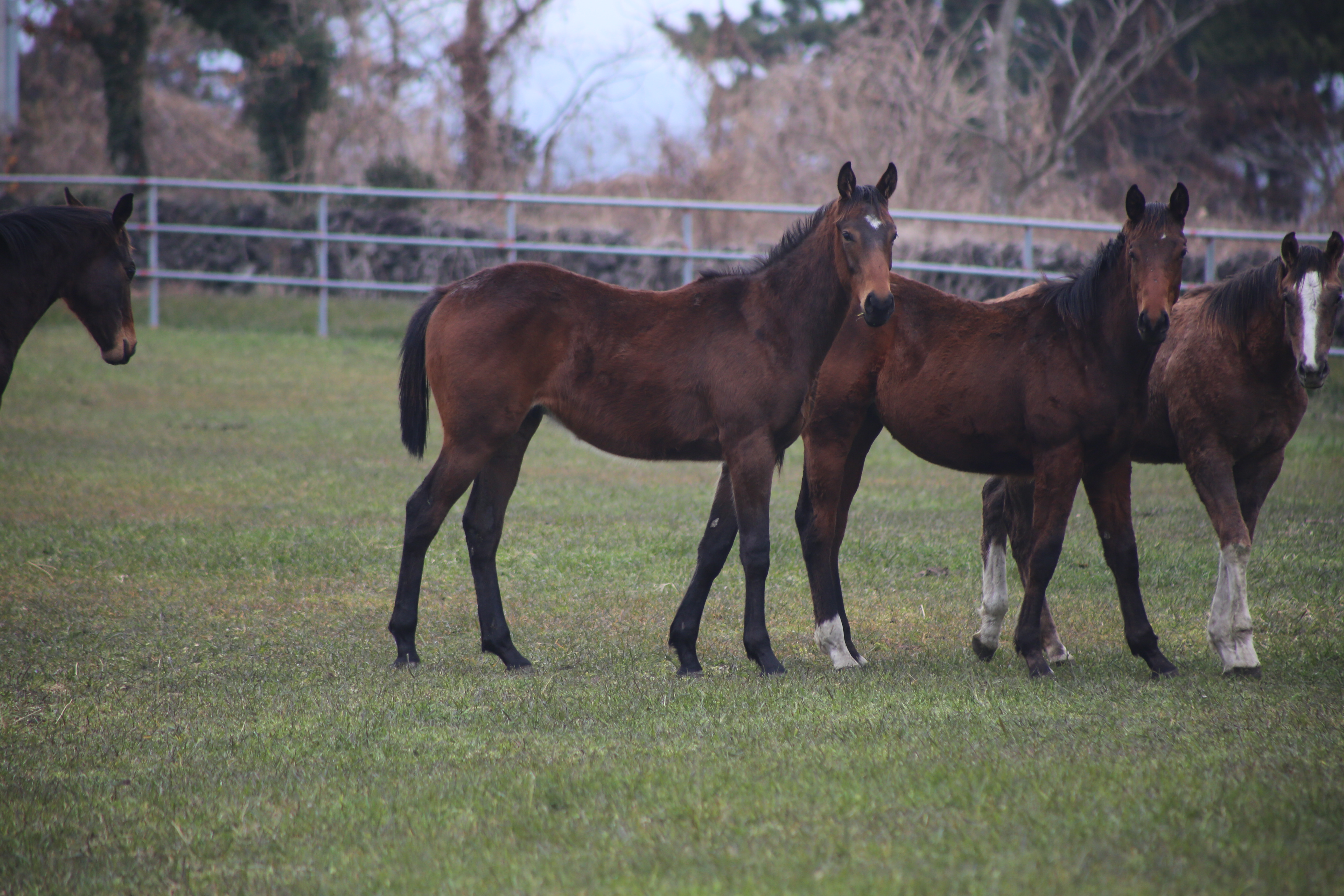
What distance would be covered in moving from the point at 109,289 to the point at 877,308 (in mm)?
3954

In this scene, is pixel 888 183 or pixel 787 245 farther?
pixel 787 245

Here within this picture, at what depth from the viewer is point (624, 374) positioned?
18.7 feet

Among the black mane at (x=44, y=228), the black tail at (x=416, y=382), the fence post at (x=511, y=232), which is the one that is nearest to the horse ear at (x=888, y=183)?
the black tail at (x=416, y=382)

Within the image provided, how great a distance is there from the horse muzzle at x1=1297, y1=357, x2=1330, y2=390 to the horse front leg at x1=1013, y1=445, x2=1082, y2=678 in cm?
104

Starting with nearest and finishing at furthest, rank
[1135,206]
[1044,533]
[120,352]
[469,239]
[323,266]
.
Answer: [1135,206] → [1044,533] → [120,352] → [323,266] → [469,239]

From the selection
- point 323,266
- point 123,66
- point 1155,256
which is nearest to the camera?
point 1155,256

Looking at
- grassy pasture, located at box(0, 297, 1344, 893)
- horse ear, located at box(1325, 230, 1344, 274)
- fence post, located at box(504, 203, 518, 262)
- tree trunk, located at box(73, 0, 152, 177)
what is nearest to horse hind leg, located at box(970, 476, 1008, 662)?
grassy pasture, located at box(0, 297, 1344, 893)

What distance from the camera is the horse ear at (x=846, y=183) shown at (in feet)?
17.5

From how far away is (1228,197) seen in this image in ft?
93.7

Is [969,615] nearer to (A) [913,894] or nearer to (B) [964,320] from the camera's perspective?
(B) [964,320]

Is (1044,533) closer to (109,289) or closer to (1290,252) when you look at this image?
(1290,252)

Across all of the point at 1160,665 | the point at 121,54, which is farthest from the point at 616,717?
the point at 121,54

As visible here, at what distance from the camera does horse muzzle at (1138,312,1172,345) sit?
5113 mm

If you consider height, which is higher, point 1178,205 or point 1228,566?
point 1178,205
